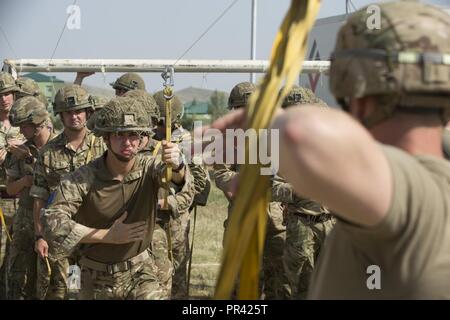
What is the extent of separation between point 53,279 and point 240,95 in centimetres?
280

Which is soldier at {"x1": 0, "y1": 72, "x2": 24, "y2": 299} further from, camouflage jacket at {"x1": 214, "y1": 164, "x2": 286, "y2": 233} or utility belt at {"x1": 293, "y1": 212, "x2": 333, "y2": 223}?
utility belt at {"x1": 293, "y1": 212, "x2": 333, "y2": 223}

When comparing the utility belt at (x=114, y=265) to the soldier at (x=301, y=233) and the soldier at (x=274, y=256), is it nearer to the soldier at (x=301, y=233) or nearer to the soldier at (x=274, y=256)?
the soldier at (x=301, y=233)

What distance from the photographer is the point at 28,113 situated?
8.89 m

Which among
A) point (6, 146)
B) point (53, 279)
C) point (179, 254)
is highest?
point (6, 146)

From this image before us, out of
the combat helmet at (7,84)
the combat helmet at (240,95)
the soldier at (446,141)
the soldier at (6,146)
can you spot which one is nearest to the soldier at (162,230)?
the combat helmet at (240,95)

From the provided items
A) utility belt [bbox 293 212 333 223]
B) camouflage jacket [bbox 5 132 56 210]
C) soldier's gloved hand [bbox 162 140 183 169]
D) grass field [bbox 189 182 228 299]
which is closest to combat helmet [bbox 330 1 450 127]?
soldier's gloved hand [bbox 162 140 183 169]

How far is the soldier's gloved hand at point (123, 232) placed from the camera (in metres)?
6.04

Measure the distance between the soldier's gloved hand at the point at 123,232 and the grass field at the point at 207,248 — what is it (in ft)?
11.8

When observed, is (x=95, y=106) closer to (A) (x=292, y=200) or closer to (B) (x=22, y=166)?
(B) (x=22, y=166)

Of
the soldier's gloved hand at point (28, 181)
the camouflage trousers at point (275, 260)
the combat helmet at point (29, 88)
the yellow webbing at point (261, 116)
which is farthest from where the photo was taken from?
the combat helmet at point (29, 88)

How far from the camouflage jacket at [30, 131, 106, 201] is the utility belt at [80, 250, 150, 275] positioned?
1797mm

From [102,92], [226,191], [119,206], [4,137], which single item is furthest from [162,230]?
[102,92]
